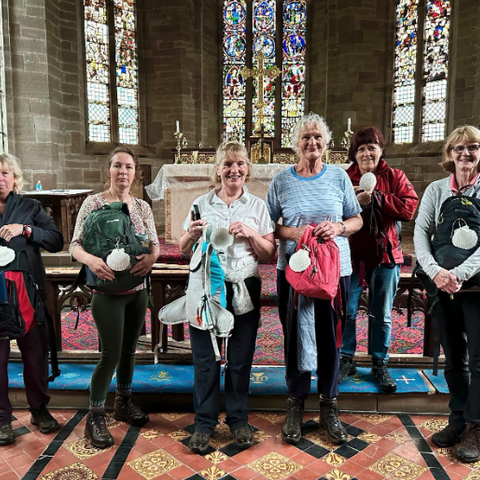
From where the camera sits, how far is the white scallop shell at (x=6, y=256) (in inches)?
95.5

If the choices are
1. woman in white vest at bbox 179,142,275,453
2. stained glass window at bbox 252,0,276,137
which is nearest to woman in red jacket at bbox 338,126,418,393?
woman in white vest at bbox 179,142,275,453

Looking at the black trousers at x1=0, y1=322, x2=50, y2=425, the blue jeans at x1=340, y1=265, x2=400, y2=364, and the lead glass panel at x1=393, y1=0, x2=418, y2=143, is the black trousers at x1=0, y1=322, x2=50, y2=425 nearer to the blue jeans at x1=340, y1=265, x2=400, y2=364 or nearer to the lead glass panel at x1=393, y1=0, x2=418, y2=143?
the blue jeans at x1=340, y1=265, x2=400, y2=364

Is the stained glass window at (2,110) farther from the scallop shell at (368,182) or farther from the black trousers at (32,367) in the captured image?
the scallop shell at (368,182)

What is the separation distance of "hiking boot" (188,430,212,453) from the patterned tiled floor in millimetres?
34

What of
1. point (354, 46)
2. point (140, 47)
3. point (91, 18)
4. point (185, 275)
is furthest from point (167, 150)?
point (185, 275)

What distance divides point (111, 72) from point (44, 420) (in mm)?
9122

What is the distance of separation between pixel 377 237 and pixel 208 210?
0.98m

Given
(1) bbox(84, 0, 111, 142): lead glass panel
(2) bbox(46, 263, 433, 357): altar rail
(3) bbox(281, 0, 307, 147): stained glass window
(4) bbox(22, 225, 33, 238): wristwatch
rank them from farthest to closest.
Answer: (3) bbox(281, 0, 307, 147): stained glass window < (1) bbox(84, 0, 111, 142): lead glass panel < (2) bbox(46, 263, 433, 357): altar rail < (4) bbox(22, 225, 33, 238): wristwatch

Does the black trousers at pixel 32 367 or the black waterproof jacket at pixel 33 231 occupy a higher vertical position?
the black waterproof jacket at pixel 33 231

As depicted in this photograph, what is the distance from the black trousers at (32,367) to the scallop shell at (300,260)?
1.40 metres

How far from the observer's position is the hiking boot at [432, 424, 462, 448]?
2.50m

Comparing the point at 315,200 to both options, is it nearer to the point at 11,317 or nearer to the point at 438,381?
the point at 438,381

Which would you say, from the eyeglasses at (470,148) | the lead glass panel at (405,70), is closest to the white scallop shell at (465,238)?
the eyeglasses at (470,148)

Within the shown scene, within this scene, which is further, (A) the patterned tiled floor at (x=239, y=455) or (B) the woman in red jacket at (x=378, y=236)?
(B) the woman in red jacket at (x=378, y=236)
